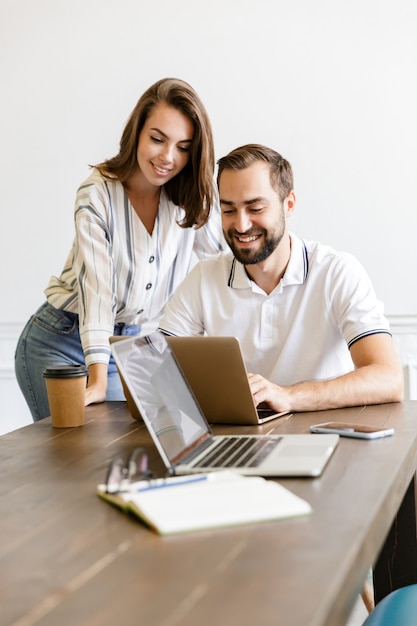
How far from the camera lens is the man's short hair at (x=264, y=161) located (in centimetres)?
219

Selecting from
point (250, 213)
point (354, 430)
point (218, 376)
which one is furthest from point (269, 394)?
point (250, 213)

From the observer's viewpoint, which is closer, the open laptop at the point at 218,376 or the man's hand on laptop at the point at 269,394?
the open laptop at the point at 218,376

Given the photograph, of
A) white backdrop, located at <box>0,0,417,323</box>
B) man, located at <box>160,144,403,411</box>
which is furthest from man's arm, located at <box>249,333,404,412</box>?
white backdrop, located at <box>0,0,417,323</box>

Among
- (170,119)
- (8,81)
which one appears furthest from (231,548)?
(8,81)

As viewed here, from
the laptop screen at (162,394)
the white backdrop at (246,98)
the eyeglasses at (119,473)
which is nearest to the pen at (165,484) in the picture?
the eyeglasses at (119,473)

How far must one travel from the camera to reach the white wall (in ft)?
11.2

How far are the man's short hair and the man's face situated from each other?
0.05ft

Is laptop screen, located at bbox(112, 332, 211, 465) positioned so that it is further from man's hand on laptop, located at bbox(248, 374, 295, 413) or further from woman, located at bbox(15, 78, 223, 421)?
woman, located at bbox(15, 78, 223, 421)

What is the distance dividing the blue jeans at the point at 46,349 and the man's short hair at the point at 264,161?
1.94 feet

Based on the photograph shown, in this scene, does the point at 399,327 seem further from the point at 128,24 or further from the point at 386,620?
the point at 386,620

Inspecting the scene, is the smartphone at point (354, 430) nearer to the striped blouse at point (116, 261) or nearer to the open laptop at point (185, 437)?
the open laptop at point (185, 437)

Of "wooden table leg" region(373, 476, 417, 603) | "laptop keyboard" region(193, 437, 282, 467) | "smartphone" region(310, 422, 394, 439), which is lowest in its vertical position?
"wooden table leg" region(373, 476, 417, 603)

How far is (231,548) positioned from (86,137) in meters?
2.98

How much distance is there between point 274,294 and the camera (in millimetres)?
2178
